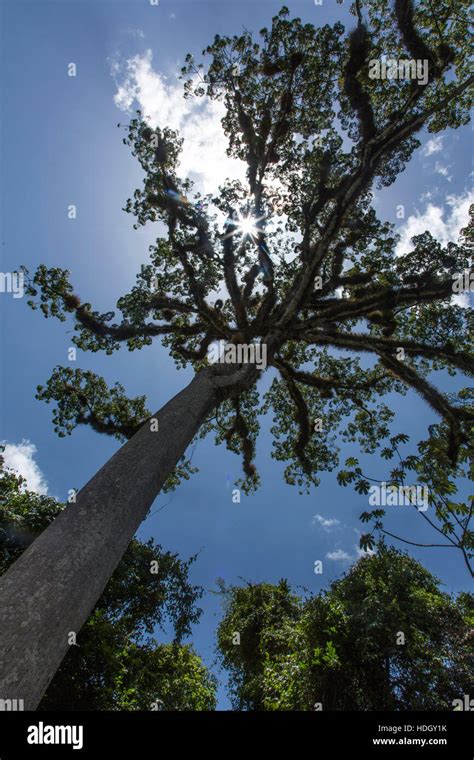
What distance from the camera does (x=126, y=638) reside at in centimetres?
977

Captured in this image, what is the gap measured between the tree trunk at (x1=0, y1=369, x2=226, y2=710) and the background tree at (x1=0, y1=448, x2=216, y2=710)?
508 centimetres

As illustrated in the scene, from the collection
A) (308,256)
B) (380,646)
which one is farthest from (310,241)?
(380,646)

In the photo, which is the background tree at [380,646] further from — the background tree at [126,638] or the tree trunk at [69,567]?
the tree trunk at [69,567]

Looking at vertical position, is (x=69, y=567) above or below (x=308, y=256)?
below

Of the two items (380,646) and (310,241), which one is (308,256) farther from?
(380,646)

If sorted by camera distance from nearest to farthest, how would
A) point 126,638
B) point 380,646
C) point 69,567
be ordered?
point 69,567 < point 380,646 < point 126,638

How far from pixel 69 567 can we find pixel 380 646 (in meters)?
7.19

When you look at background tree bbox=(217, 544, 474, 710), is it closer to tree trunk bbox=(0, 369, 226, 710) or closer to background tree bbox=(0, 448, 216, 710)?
background tree bbox=(0, 448, 216, 710)

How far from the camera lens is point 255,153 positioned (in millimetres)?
12195

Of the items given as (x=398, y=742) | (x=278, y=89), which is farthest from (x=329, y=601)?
(x=278, y=89)

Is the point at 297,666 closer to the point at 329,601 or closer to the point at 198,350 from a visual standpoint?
the point at 329,601

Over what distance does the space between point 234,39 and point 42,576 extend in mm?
14372

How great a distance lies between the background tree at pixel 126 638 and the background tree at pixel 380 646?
3.68m

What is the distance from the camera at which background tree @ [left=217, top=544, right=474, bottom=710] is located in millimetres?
6598
